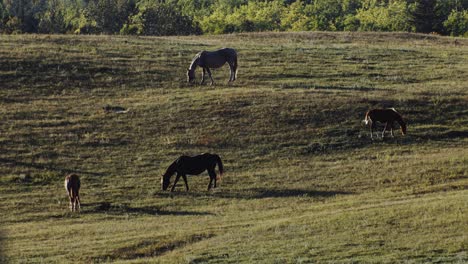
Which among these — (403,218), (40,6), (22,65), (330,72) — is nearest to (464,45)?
(330,72)

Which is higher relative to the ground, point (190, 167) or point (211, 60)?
point (211, 60)

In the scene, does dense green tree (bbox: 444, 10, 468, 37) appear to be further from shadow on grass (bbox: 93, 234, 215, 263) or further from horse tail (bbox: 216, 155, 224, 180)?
shadow on grass (bbox: 93, 234, 215, 263)

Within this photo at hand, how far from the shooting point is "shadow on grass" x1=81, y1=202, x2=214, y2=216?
3209 centimetres

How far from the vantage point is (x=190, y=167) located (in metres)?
35.6

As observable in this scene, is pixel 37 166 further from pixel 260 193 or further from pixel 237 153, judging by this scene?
pixel 260 193

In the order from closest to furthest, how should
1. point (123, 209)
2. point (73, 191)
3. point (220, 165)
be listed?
point (123, 209)
point (73, 191)
point (220, 165)

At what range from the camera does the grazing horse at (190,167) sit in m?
35.2

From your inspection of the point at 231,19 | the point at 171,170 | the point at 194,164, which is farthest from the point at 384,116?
the point at 231,19

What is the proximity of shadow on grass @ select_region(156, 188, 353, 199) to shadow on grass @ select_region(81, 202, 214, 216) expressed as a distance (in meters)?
1.91

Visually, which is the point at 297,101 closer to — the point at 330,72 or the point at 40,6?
the point at 330,72

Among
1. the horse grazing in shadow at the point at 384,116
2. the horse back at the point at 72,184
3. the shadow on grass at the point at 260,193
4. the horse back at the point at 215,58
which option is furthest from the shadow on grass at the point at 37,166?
the horse back at the point at 215,58

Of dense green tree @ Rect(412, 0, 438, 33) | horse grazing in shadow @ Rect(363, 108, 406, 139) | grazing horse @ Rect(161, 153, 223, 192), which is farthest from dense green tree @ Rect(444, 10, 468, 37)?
grazing horse @ Rect(161, 153, 223, 192)

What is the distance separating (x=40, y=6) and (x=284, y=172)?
99.2 metres

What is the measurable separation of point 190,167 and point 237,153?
5.03 meters
